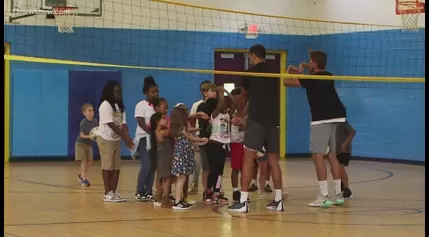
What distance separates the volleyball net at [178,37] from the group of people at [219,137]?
19.3 feet

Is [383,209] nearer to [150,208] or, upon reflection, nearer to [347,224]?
[347,224]

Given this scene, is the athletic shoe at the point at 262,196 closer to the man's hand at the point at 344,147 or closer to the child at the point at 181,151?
the man's hand at the point at 344,147

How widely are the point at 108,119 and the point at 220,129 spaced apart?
1.30m

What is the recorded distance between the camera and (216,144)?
29.5ft

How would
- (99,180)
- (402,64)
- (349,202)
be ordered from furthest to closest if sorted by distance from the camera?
1. (402,64)
2. (99,180)
3. (349,202)

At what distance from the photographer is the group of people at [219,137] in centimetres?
838

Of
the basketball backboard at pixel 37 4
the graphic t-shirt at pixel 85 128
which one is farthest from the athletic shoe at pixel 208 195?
the basketball backboard at pixel 37 4

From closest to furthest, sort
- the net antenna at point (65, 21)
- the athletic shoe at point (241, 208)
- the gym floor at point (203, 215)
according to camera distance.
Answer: the gym floor at point (203, 215) → the athletic shoe at point (241, 208) → the net antenna at point (65, 21)

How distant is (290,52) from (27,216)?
11108 millimetres

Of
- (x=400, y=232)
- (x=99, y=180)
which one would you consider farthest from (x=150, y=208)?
(x=99, y=180)

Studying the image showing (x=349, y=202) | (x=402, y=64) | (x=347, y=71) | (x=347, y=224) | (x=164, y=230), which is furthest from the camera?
(x=347, y=71)

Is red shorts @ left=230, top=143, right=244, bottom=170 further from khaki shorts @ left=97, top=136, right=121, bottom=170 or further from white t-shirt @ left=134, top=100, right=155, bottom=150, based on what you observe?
khaki shorts @ left=97, top=136, right=121, bottom=170

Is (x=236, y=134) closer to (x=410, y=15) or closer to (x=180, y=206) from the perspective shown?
(x=180, y=206)

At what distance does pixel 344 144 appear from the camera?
9.64 m
